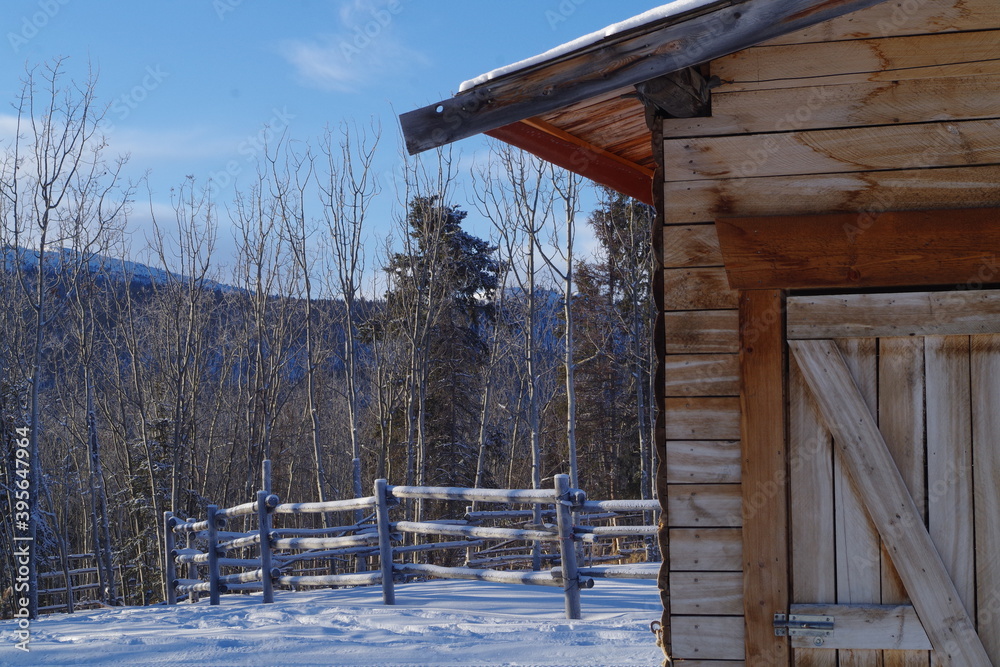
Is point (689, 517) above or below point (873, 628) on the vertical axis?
above

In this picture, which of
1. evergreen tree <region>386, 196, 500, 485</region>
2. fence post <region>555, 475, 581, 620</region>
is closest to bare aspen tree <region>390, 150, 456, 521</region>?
evergreen tree <region>386, 196, 500, 485</region>

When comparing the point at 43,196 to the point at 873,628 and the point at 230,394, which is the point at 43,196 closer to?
the point at 873,628

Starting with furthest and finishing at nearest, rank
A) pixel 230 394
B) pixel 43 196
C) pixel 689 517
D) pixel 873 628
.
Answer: pixel 230 394
pixel 43 196
pixel 689 517
pixel 873 628

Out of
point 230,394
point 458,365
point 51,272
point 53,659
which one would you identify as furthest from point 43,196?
point 230,394

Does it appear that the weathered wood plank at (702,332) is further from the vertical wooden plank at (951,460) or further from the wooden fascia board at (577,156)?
the wooden fascia board at (577,156)

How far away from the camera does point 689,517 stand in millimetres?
2879

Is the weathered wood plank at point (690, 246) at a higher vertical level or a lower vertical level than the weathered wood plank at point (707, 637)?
higher

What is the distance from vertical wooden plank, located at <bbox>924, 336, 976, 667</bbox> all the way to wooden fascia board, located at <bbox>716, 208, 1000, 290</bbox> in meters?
0.26

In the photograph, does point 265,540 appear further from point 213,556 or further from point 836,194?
point 836,194

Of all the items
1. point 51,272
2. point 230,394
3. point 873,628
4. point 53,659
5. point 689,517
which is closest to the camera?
point 873,628

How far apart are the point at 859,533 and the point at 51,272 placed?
2099 centimetres

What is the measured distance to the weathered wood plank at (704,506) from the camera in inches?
112

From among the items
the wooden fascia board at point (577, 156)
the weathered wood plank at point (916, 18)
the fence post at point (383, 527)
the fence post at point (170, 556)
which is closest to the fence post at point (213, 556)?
the fence post at point (170, 556)

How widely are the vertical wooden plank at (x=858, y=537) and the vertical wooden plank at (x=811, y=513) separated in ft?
0.09
